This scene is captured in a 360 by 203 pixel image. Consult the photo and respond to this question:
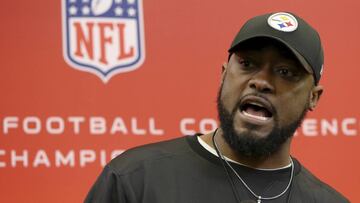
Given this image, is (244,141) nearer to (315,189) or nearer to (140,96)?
(315,189)

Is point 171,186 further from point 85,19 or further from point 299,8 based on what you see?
Answer: point 299,8

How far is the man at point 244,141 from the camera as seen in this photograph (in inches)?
40.9

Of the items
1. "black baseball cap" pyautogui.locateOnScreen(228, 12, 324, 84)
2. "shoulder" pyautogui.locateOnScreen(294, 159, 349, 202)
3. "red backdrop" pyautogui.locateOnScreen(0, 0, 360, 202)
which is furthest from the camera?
"red backdrop" pyautogui.locateOnScreen(0, 0, 360, 202)

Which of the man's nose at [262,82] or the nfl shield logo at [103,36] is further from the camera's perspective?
the nfl shield logo at [103,36]

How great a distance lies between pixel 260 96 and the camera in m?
1.04

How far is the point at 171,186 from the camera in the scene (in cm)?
105

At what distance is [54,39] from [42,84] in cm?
11

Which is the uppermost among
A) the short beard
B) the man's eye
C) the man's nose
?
the man's eye

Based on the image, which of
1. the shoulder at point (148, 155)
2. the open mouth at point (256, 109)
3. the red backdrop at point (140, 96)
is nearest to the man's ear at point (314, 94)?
the open mouth at point (256, 109)

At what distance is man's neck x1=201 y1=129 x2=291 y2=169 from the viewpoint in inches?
43.7

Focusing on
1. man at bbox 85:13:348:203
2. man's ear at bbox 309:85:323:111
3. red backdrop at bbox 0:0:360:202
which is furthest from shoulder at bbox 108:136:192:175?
red backdrop at bbox 0:0:360:202

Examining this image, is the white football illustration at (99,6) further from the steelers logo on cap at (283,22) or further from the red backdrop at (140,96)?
the steelers logo on cap at (283,22)

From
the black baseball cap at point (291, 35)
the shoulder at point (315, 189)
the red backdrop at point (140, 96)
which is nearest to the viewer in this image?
the black baseball cap at point (291, 35)

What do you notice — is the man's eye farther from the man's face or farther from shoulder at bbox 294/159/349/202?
shoulder at bbox 294/159/349/202
